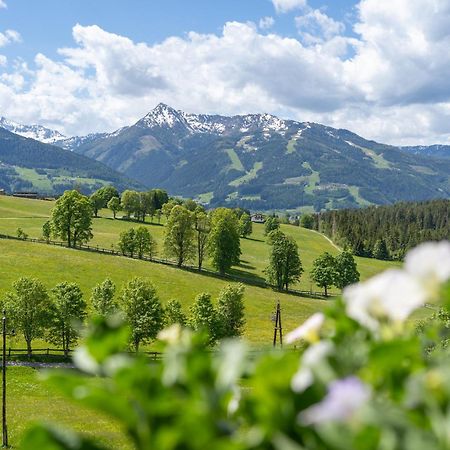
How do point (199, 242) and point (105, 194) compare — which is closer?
point (199, 242)

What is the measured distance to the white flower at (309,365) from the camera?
1370 millimetres

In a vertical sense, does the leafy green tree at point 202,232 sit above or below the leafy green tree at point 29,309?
above

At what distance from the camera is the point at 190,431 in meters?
1.24

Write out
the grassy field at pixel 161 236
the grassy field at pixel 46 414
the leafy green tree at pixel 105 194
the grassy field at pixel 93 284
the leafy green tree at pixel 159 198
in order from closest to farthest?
the grassy field at pixel 46 414 → the grassy field at pixel 93 284 → the grassy field at pixel 161 236 → the leafy green tree at pixel 105 194 → the leafy green tree at pixel 159 198

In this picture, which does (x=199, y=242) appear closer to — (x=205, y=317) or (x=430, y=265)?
(x=205, y=317)

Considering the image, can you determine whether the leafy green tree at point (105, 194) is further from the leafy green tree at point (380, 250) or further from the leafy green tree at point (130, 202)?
the leafy green tree at point (380, 250)

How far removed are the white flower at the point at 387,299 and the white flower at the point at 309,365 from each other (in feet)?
0.53

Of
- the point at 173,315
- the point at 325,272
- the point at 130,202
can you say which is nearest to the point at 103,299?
the point at 173,315

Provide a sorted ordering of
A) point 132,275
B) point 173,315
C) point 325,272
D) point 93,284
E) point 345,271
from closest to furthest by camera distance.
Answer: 1. point 173,315
2. point 93,284
3. point 132,275
4. point 325,272
5. point 345,271

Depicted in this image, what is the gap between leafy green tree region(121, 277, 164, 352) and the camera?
5731cm

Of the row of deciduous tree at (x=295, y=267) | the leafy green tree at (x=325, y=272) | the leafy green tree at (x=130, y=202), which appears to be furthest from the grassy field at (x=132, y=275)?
the leafy green tree at (x=130, y=202)

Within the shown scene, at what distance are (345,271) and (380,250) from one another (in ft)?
195

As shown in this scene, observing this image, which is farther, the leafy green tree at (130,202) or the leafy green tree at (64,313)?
the leafy green tree at (130,202)

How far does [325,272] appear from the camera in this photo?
352 ft
